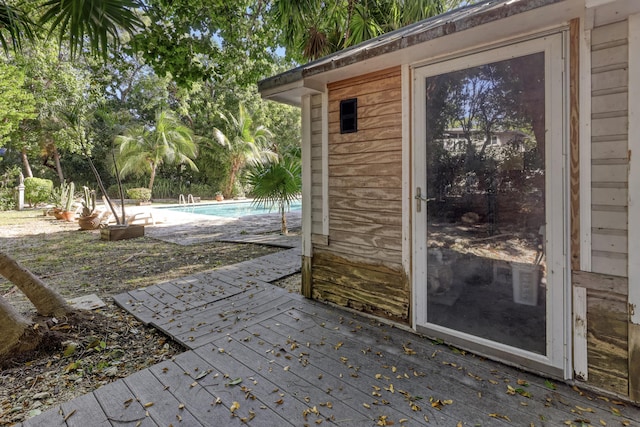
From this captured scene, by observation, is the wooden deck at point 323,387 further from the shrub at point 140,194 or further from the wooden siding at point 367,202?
the shrub at point 140,194

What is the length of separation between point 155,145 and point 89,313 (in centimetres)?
1439

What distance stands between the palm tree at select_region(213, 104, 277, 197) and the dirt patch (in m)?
10.2

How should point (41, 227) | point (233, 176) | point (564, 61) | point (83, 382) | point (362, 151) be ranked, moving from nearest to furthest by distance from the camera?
1. point (564, 61)
2. point (83, 382)
3. point (362, 151)
4. point (41, 227)
5. point (233, 176)

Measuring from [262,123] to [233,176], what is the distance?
10.9 ft

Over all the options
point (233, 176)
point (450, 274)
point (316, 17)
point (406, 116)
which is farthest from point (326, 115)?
point (233, 176)

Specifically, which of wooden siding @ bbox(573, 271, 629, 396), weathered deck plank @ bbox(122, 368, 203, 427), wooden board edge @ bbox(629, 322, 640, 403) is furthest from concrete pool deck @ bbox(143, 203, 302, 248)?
wooden board edge @ bbox(629, 322, 640, 403)

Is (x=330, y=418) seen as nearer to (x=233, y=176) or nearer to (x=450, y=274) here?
(x=450, y=274)

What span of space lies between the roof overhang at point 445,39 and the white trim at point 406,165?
0.16 metres

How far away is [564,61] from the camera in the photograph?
1964 millimetres

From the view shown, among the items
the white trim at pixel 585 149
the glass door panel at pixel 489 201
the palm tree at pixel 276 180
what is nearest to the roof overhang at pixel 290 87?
the glass door panel at pixel 489 201

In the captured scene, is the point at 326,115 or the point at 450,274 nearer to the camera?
the point at 450,274

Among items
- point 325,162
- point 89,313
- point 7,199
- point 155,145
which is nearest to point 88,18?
point 325,162

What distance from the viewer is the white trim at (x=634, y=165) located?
176 cm

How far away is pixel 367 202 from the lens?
297cm
